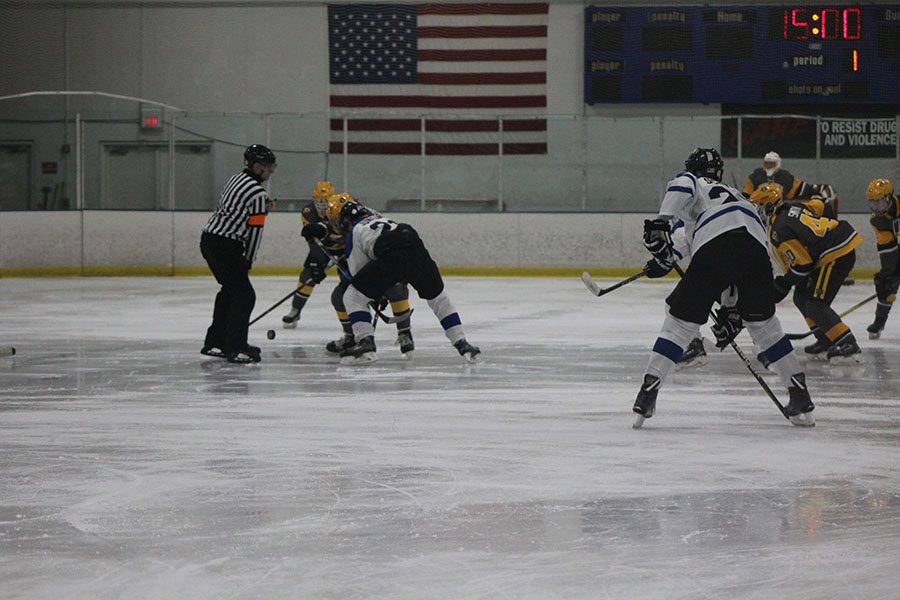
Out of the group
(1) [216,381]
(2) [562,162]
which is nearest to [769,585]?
(1) [216,381]

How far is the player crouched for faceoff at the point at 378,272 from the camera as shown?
8.29m

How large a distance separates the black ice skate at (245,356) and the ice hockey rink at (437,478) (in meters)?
0.08

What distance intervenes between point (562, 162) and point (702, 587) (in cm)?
1324

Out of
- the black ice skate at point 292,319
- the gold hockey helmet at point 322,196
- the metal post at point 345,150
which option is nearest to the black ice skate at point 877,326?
the gold hockey helmet at point 322,196

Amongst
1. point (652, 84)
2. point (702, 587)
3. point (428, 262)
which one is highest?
point (652, 84)

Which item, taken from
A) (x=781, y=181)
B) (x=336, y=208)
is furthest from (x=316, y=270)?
(x=781, y=181)

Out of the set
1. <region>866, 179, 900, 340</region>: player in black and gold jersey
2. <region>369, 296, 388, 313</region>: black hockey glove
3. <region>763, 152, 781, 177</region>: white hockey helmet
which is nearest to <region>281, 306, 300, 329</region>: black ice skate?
<region>369, 296, 388, 313</region>: black hockey glove

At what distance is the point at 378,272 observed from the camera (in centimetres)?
828

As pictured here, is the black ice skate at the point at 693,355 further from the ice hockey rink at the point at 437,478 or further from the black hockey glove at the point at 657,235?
the black hockey glove at the point at 657,235

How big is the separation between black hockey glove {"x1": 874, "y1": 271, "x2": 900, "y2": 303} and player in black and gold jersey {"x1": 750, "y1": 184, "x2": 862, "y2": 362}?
1238 millimetres

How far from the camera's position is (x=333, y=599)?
333 centimetres

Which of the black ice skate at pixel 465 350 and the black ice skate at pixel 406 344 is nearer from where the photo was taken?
the black ice skate at pixel 465 350

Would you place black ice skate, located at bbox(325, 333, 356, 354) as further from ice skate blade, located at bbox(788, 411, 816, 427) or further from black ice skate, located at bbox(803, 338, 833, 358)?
ice skate blade, located at bbox(788, 411, 816, 427)

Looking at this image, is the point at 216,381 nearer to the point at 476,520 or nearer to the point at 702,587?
the point at 476,520
